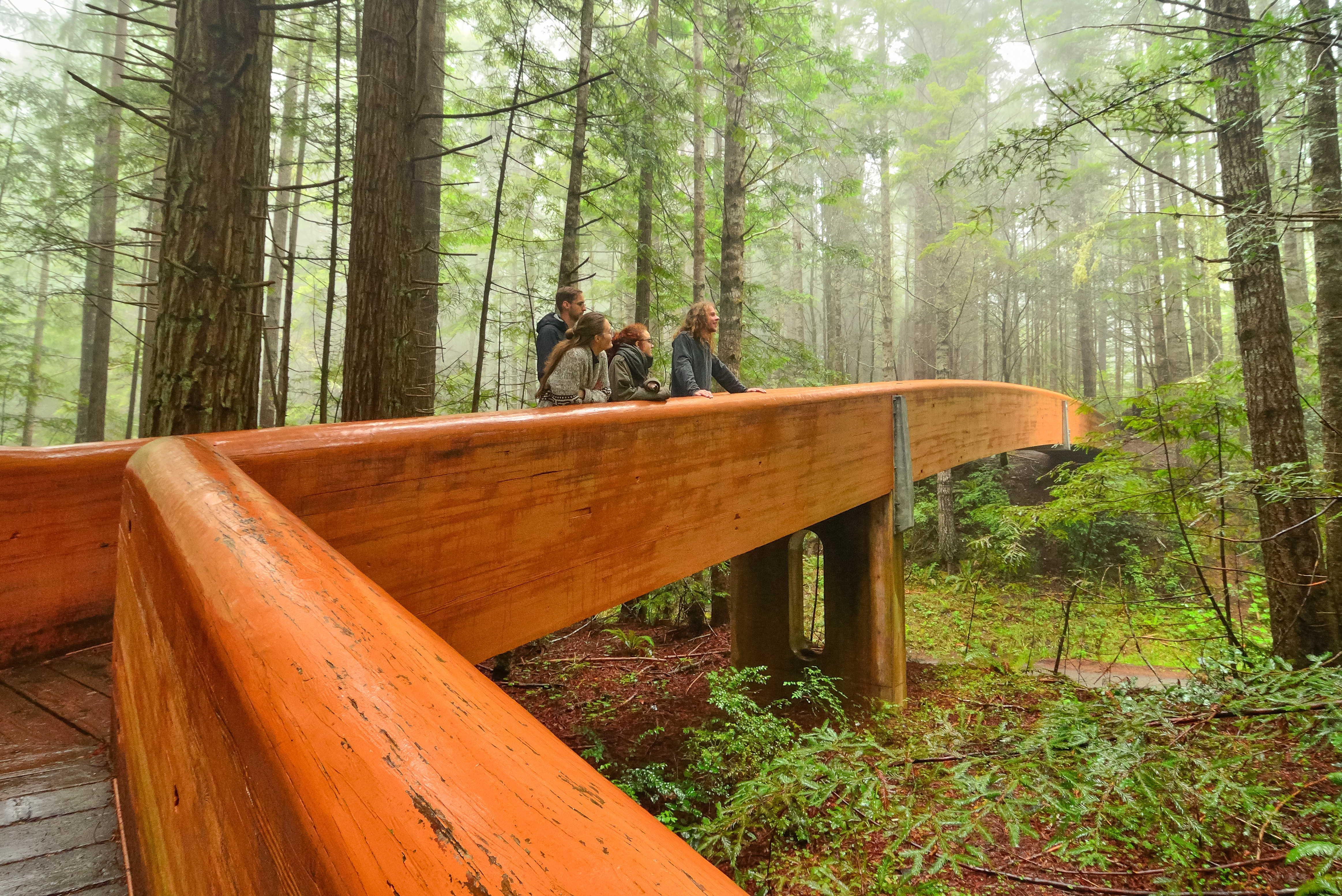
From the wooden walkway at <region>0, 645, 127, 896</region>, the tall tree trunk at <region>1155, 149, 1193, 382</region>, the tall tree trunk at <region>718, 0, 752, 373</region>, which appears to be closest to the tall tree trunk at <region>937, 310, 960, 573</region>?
the tall tree trunk at <region>718, 0, 752, 373</region>

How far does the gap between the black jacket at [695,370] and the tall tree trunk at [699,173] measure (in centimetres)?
400

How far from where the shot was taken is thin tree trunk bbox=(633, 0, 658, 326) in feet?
24.2

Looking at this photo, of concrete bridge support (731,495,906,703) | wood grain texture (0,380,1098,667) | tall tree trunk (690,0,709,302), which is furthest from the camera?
tall tree trunk (690,0,709,302)

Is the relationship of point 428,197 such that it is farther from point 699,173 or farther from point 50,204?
point 50,204

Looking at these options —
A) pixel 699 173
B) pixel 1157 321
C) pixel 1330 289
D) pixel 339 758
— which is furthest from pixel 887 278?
pixel 339 758

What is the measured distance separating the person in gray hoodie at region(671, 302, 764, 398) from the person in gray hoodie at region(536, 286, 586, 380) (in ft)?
2.65

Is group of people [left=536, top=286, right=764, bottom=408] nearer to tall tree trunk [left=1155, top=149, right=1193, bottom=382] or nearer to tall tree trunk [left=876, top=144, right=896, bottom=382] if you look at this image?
tall tree trunk [left=876, top=144, right=896, bottom=382]

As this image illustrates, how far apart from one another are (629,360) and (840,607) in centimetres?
242

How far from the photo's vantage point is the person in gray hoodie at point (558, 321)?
4.50 meters

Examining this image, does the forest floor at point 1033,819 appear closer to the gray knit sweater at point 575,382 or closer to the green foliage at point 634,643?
the gray knit sweater at point 575,382

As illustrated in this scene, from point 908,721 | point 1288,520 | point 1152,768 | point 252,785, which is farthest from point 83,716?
point 1288,520

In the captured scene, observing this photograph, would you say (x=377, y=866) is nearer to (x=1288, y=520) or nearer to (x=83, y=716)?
(x=83, y=716)

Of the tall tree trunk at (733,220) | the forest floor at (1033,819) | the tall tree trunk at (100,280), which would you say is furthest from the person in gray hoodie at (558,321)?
the tall tree trunk at (100,280)

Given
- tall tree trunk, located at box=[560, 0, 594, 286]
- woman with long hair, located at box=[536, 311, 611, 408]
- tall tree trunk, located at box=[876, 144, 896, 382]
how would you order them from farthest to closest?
tall tree trunk, located at box=[876, 144, 896, 382] < tall tree trunk, located at box=[560, 0, 594, 286] < woman with long hair, located at box=[536, 311, 611, 408]
